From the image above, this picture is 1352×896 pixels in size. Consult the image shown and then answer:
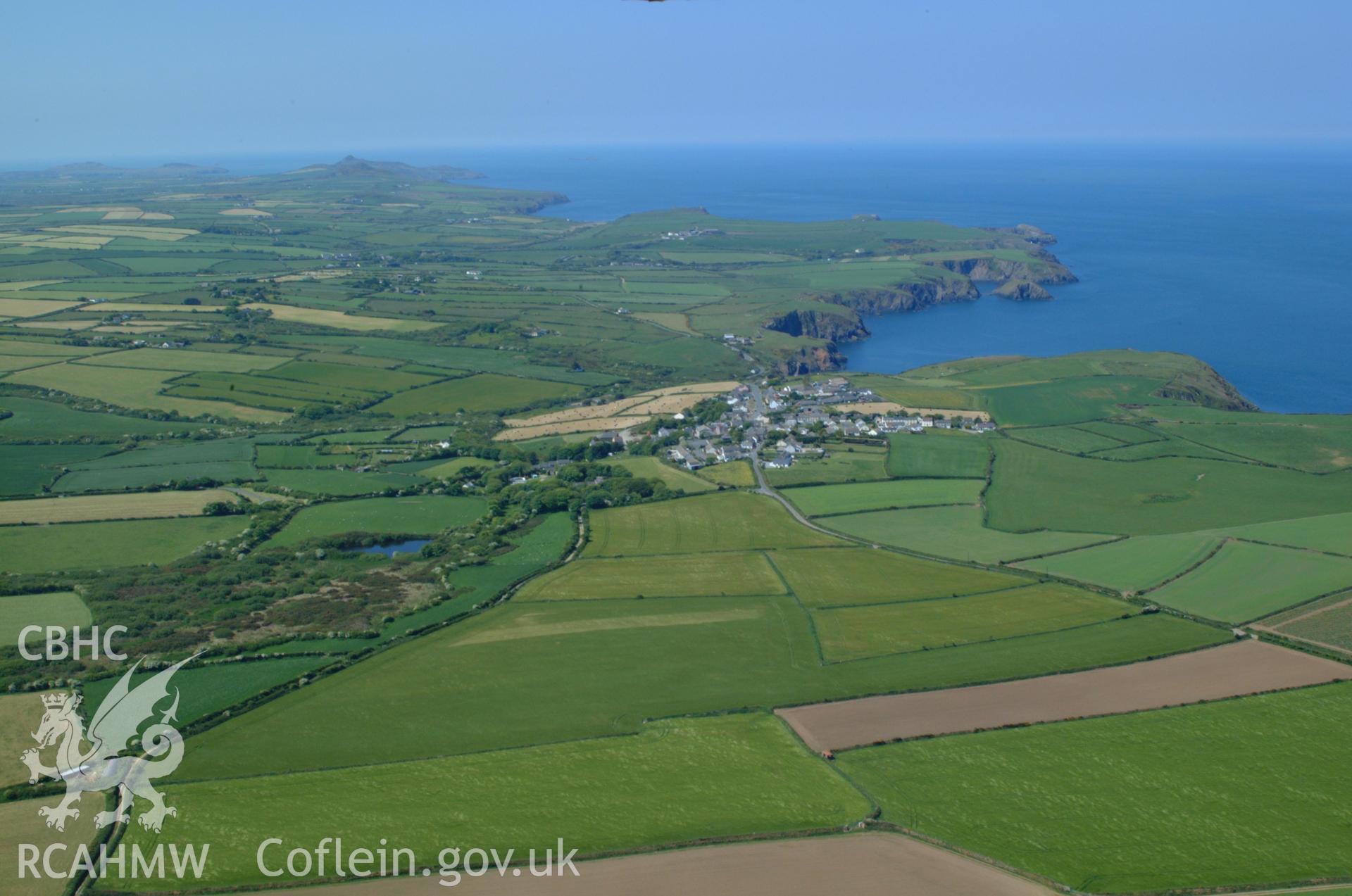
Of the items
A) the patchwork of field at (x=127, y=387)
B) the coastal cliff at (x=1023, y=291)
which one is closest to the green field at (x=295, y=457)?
the patchwork of field at (x=127, y=387)

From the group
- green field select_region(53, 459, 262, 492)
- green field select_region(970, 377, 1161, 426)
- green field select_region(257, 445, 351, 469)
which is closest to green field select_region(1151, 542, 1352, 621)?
green field select_region(970, 377, 1161, 426)

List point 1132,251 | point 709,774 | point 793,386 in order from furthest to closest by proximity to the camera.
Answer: point 1132,251 → point 793,386 → point 709,774

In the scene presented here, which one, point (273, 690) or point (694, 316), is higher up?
point (694, 316)

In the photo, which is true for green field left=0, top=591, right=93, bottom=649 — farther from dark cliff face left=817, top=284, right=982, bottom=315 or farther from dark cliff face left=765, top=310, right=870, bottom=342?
dark cliff face left=817, top=284, right=982, bottom=315

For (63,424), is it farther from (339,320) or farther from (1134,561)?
(1134,561)

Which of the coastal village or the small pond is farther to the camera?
the coastal village

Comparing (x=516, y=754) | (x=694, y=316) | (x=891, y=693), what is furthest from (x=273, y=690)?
(x=694, y=316)

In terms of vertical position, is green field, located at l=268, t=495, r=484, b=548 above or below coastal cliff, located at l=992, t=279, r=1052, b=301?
below

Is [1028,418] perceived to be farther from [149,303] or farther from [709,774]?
[149,303]
